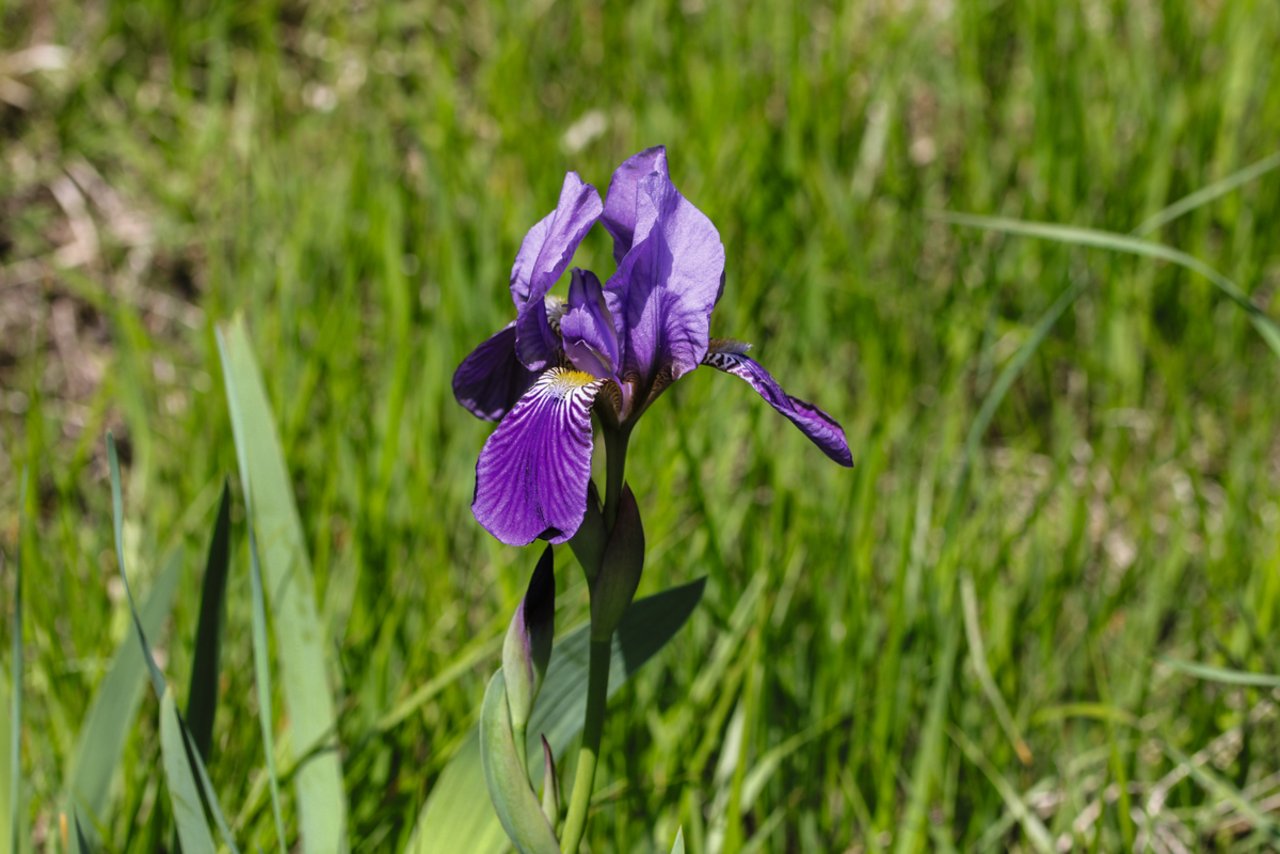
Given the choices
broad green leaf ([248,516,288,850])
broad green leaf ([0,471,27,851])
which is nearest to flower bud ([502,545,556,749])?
broad green leaf ([248,516,288,850])

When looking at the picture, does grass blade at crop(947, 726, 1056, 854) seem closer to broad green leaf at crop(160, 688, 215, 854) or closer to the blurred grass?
the blurred grass

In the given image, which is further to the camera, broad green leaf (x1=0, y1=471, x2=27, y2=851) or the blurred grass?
the blurred grass

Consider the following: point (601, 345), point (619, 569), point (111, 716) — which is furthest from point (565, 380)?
point (111, 716)

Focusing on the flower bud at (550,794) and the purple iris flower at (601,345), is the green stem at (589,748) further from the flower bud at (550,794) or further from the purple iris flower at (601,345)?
the purple iris flower at (601,345)

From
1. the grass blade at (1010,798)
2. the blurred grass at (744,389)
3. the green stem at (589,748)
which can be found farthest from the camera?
the blurred grass at (744,389)

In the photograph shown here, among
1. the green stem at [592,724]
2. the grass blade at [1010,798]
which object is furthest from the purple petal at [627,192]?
the grass blade at [1010,798]

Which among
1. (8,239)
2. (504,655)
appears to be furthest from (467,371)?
(8,239)
